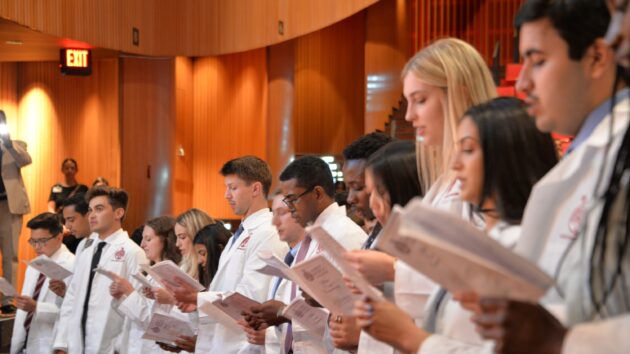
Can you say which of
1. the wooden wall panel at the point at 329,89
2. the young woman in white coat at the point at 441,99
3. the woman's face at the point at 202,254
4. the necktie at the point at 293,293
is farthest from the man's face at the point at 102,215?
the wooden wall panel at the point at 329,89

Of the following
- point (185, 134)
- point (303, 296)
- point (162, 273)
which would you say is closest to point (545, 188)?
point (303, 296)

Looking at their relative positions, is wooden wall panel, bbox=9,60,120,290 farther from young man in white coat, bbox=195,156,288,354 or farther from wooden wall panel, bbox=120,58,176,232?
young man in white coat, bbox=195,156,288,354

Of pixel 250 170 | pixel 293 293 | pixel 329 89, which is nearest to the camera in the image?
pixel 293 293

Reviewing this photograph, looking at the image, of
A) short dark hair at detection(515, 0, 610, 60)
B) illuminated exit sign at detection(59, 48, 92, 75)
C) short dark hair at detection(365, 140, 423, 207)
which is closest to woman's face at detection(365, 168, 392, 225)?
short dark hair at detection(365, 140, 423, 207)

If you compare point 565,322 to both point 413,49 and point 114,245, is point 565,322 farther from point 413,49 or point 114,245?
point 413,49

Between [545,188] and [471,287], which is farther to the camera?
[545,188]

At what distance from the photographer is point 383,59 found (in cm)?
1405

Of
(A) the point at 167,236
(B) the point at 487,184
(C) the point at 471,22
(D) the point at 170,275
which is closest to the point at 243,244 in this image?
(D) the point at 170,275

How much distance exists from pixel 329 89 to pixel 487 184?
Result: 43.1 feet

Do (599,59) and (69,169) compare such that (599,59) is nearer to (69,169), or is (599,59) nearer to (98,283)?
(98,283)

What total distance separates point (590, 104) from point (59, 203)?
10308 mm

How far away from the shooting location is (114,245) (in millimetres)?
6875

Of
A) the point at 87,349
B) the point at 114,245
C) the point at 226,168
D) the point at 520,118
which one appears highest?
the point at 520,118

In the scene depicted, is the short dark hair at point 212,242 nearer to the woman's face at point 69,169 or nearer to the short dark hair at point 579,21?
the short dark hair at point 579,21
